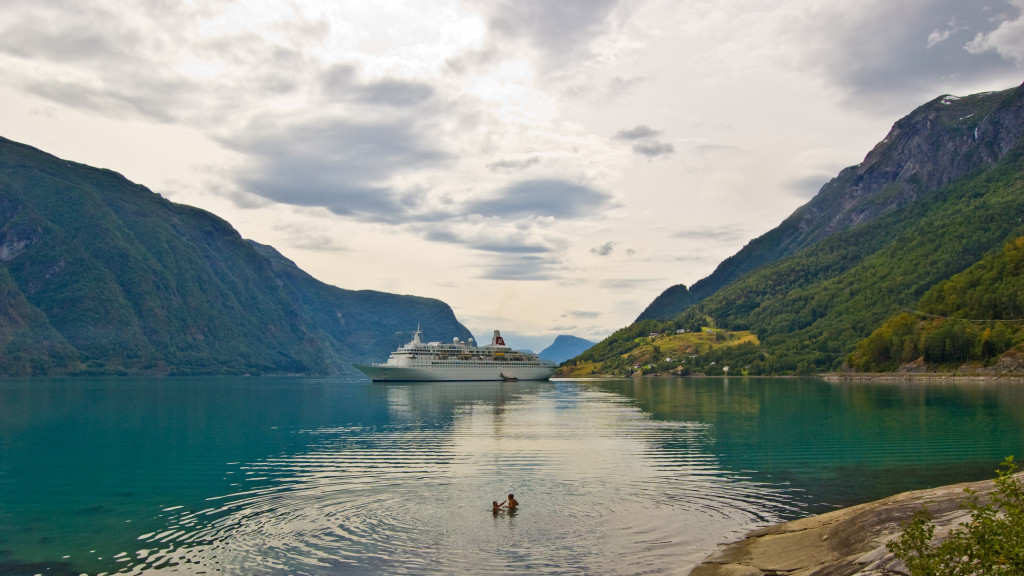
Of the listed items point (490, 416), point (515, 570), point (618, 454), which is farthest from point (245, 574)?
point (490, 416)

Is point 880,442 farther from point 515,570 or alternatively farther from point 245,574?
point 245,574

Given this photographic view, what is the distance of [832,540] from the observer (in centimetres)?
2156

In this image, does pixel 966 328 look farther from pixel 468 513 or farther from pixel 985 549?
pixel 985 549

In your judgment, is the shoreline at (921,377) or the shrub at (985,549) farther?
the shoreline at (921,377)

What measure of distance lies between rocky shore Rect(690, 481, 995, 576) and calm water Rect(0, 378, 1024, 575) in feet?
5.45

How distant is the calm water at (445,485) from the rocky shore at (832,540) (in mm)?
1661

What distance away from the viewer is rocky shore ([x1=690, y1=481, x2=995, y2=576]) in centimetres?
1911

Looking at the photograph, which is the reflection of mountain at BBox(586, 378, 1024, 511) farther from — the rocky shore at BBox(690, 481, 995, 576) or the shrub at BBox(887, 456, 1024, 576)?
the shrub at BBox(887, 456, 1024, 576)

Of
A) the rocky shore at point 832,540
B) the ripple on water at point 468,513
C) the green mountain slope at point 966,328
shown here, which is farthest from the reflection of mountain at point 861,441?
the green mountain slope at point 966,328

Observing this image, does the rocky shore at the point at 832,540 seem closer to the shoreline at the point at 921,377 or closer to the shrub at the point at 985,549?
the shrub at the point at 985,549

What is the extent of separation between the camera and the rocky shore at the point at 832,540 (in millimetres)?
19109

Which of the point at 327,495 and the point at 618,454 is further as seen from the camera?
the point at 618,454

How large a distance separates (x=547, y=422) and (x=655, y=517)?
45.6 meters

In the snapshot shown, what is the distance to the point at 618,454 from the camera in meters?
48.8
